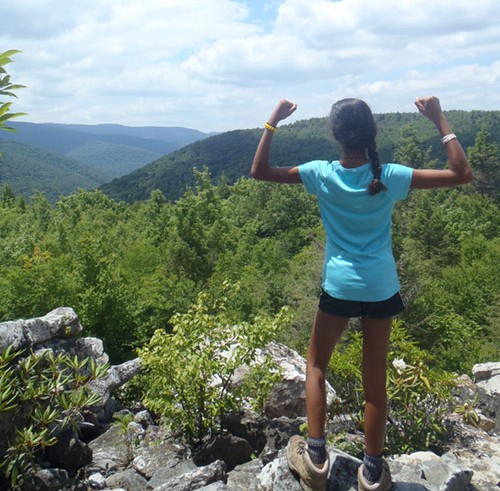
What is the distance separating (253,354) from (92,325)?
10689 millimetres

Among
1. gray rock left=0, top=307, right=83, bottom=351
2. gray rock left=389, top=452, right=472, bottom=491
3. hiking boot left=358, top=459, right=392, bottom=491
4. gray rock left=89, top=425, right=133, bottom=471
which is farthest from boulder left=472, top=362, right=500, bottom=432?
gray rock left=0, top=307, right=83, bottom=351

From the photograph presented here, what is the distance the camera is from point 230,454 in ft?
16.1

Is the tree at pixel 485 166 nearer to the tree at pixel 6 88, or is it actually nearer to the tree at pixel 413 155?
the tree at pixel 413 155

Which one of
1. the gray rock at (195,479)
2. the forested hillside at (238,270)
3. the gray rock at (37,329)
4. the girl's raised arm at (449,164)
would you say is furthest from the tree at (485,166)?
the girl's raised arm at (449,164)

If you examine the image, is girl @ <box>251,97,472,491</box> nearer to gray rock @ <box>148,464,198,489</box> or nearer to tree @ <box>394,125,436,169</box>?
gray rock @ <box>148,464,198,489</box>

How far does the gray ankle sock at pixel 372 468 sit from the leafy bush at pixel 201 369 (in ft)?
6.02

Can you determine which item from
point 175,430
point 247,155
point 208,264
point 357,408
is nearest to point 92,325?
point 175,430

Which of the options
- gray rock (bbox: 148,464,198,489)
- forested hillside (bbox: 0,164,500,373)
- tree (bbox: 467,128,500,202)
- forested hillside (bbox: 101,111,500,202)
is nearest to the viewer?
gray rock (bbox: 148,464,198,489)

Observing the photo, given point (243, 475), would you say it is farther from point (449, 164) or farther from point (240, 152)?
point (240, 152)

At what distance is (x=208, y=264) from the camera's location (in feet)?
103

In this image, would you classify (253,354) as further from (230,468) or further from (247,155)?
(247,155)

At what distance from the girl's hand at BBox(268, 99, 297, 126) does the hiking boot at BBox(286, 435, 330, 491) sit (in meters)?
2.11

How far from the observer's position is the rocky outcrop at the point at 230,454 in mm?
3703

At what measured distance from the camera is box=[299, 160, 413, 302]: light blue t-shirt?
3066mm
